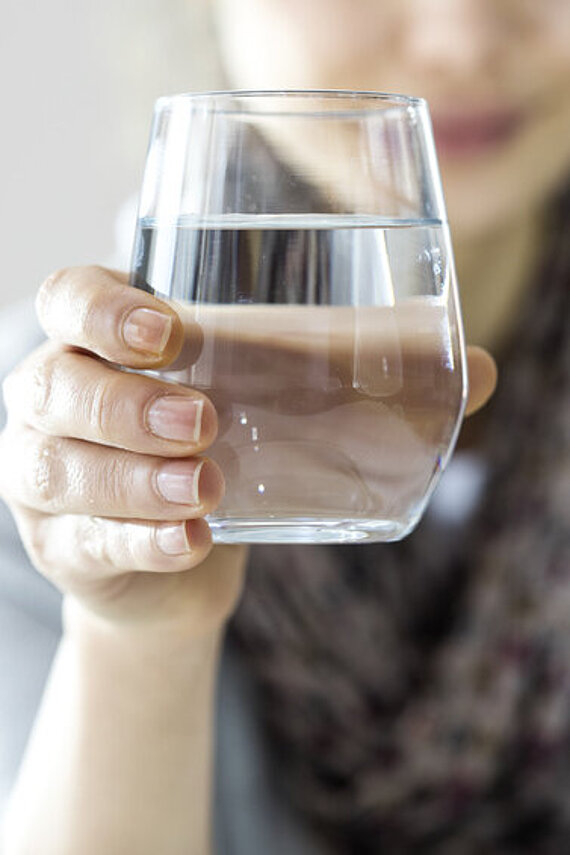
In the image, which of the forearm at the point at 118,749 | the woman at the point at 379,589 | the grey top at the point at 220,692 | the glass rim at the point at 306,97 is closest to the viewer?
the glass rim at the point at 306,97

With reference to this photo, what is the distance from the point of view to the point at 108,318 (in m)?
0.33

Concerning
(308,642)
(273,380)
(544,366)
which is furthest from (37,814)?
(544,366)

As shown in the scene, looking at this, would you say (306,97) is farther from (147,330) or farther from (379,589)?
(379,589)

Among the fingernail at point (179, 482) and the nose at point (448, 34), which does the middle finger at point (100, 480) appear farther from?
the nose at point (448, 34)

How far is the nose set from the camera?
2.45ft

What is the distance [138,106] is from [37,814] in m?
0.65

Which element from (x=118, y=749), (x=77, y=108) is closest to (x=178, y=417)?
(x=118, y=749)

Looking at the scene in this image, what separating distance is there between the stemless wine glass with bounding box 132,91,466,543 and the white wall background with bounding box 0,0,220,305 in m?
0.64

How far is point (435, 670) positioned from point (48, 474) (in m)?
0.62

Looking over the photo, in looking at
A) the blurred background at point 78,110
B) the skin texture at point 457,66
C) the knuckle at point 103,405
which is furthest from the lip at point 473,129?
the knuckle at point 103,405

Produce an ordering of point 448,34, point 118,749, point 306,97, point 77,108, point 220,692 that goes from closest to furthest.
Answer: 1. point 306,97
2. point 118,749
3. point 448,34
4. point 220,692
5. point 77,108

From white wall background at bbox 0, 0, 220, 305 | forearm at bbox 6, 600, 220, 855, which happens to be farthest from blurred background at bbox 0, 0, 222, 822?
forearm at bbox 6, 600, 220, 855

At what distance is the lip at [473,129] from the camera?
0.80 metres

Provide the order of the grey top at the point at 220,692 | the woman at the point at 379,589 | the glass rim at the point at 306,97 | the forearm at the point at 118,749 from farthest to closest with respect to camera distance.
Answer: the grey top at the point at 220,692, the forearm at the point at 118,749, the woman at the point at 379,589, the glass rim at the point at 306,97
